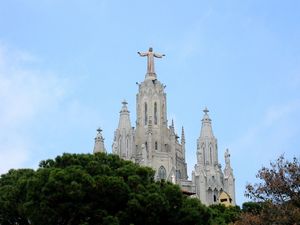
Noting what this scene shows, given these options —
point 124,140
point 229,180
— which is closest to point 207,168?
point 229,180

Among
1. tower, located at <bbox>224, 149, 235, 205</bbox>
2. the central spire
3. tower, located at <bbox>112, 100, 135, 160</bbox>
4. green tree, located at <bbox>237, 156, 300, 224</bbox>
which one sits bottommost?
green tree, located at <bbox>237, 156, 300, 224</bbox>

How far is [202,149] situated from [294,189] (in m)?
66.3

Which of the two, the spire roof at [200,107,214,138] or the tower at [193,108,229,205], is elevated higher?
the spire roof at [200,107,214,138]

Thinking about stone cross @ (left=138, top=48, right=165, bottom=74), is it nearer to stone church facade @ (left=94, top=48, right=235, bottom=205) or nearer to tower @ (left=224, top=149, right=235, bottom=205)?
stone church facade @ (left=94, top=48, right=235, bottom=205)

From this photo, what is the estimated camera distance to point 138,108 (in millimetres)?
93938

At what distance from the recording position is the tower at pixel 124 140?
88.6m

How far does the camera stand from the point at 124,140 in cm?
8900

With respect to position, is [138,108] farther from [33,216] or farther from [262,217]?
[262,217]

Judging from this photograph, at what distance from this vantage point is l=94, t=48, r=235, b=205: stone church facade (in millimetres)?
86000

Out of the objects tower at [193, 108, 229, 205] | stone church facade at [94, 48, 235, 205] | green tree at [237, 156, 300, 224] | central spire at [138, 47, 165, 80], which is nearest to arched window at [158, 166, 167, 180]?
stone church facade at [94, 48, 235, 205]

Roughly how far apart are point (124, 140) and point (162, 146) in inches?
265

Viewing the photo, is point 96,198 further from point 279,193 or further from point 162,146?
point 162,146

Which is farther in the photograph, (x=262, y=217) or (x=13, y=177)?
(x=13, y=177)

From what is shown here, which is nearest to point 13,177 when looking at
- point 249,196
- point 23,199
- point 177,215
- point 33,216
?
point 23,199
